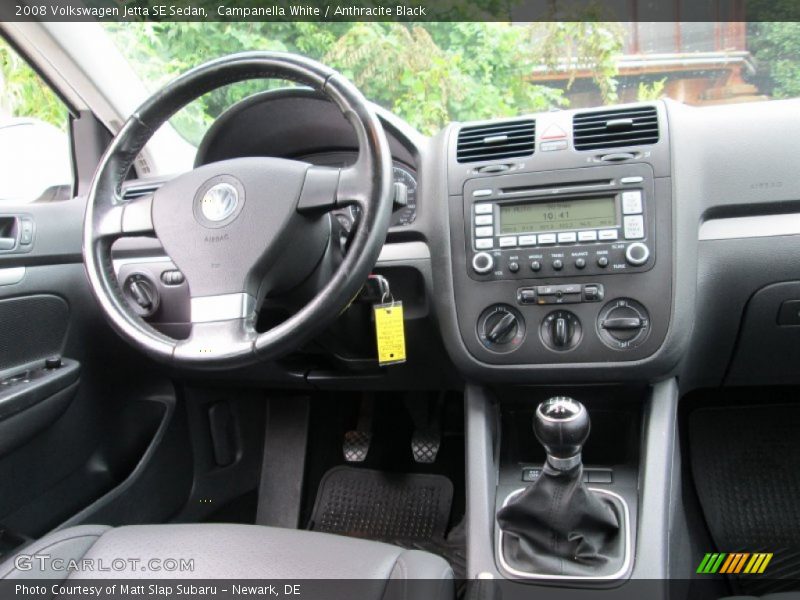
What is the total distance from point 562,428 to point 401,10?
0.99 m

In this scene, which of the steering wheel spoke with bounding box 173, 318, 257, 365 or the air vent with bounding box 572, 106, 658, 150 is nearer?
the steering wheel spoke with bounding box 173, 318, 257, 365

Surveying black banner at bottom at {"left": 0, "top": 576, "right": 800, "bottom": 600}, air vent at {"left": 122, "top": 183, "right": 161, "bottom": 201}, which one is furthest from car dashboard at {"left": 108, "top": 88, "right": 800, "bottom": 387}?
air vent at {"left": 122, "top": 183, "right": 161, "bottom": 201}

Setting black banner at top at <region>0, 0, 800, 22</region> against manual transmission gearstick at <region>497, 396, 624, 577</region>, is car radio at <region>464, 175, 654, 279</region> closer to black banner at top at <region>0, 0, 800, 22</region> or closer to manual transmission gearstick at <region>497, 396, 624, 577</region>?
manual transmission gearstick at <region>497, 396, 624, 577</region>

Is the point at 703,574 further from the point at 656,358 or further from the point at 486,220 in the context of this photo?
the point at 486,220

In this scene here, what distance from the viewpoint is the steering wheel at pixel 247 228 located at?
111 cm

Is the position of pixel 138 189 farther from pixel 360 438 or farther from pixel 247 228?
pixel 360 438

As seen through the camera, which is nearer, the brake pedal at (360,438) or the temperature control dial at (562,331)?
the temperature control dial at (562,331)

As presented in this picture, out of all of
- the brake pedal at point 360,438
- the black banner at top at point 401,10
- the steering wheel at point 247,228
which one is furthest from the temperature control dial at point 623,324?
the brake pedal at point 360,438

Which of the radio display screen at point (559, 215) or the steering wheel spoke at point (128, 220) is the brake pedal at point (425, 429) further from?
the steering wheel spoke at point (128, 220)

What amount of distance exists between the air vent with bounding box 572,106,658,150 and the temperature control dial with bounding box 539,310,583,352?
32 centimetres

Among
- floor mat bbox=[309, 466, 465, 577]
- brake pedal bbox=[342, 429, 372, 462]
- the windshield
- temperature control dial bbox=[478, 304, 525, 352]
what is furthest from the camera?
brake pedal bbox=[342, 429, 372, 462]

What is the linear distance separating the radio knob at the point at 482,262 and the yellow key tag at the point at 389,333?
Answer: 0.17 metres

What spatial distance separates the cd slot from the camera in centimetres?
135

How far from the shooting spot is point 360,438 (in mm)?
2117
